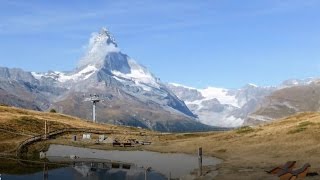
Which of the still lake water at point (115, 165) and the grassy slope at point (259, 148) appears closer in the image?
the grassy slope at point (259, 148)

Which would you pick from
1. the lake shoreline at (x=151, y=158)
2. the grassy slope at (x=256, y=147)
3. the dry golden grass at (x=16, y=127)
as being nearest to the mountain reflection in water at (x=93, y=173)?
the lake shoreline at (x=151, y=158)

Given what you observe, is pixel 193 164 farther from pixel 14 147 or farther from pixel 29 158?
pixel 14 147

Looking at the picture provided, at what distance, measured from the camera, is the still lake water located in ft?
230

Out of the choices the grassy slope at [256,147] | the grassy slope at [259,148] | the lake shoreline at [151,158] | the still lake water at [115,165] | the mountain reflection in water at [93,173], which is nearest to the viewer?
the grassy slope at [259,148]

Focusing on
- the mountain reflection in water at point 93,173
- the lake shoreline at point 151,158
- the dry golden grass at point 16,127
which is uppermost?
the dry golden grass at point 16,127

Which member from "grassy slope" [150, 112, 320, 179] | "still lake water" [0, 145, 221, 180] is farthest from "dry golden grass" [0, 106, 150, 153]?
"grassy slope" [150, 112, 320, 179]

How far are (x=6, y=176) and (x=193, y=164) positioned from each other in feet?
91.4

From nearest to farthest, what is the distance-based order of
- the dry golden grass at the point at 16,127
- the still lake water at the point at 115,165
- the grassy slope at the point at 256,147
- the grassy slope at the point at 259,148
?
1. the grassy slope at the point at 259,148
2. the grassy slope at the point at 256,147
3. the still lake water at the point at 115,165
4. the dry golden grass at the point at 16,127

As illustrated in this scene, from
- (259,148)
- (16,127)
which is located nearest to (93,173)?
(259,148)

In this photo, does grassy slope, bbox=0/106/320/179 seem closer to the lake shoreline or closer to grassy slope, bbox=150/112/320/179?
grassy slope, bbox=150/112/320/179

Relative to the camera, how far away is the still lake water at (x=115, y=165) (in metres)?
70.0

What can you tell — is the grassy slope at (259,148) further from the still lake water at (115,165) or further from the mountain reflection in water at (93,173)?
the mountain reflection in water at (93,173)

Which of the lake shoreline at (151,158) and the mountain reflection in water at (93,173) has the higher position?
the lake shoreline at (151,158)

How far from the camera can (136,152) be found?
9531cm
